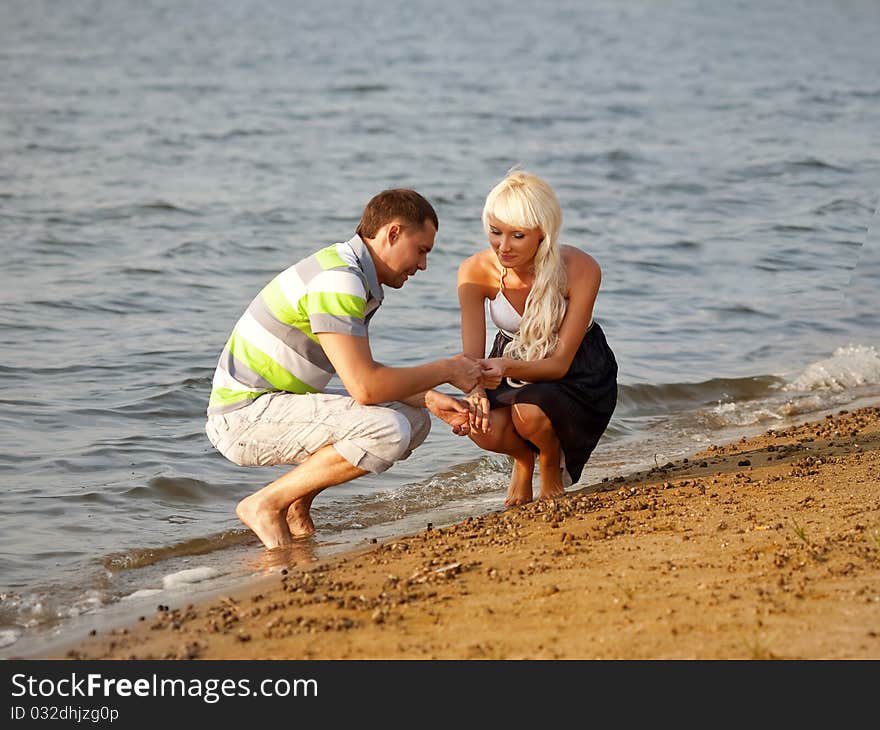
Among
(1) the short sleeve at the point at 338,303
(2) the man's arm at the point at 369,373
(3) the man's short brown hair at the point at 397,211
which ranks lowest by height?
(2) the man's arm at the point at 369,373

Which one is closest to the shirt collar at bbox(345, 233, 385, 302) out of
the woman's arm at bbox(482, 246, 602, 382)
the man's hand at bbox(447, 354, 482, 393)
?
the man's hand at bbox(447, 354, 482, 393)

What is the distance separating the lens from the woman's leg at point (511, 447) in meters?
5.55

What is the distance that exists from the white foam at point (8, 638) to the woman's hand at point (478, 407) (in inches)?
78.8

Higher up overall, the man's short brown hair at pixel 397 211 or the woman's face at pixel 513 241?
the man's short brown hair at pixel 397 211

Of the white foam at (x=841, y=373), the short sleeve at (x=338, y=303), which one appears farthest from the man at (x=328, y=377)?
the white foam at (x=841, y=373)

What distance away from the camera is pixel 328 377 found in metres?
5.32

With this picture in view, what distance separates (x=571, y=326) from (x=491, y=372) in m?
0.43

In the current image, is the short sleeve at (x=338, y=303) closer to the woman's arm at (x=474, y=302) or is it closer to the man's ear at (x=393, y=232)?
the man's ear at (x=393, y=232)

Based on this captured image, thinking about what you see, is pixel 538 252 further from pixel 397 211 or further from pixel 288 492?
pixel 288 492

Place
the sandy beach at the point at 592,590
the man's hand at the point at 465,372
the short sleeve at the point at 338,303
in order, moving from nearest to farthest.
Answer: the sandy beach at the point at 592,590 → the short sleeve at the point at 338,303 → the man's hand at the point at 465,372

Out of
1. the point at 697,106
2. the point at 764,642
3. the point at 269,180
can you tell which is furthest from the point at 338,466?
the point at 697,106

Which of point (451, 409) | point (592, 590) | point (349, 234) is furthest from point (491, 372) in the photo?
point (349, 234)
